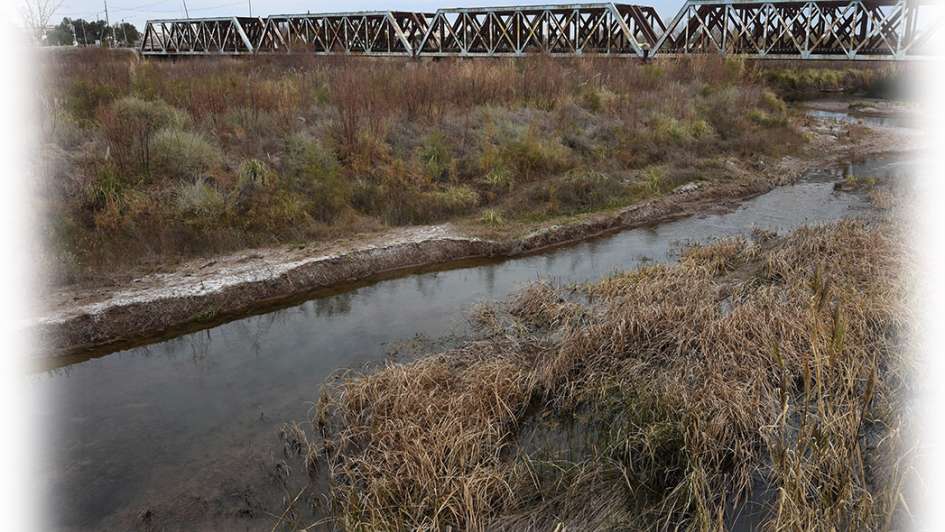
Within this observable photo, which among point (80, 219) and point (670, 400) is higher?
point (80, 219)

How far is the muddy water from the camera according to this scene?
555 cm

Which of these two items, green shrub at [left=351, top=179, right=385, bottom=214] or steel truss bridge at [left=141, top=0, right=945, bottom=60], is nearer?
green shrub at [left=351, top=179, right=385, bottom=214]

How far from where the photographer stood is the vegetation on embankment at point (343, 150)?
35.4 ft

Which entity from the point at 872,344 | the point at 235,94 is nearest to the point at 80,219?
the point at 235,94

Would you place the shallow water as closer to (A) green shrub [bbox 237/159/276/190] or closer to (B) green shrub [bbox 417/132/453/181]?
(B) green shrub [bbox 417/132/453/181]

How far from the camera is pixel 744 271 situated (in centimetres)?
955

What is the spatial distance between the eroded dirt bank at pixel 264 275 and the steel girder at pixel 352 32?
2587 centimetres

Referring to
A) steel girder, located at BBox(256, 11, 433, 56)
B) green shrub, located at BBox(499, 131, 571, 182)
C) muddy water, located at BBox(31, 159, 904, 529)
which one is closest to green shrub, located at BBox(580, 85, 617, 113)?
green shrub, located at BBox(499, 131, 571, 182)

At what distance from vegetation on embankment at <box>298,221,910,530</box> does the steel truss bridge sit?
21588mm

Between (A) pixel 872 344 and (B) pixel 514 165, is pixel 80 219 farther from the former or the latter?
(A) pixel 872 344

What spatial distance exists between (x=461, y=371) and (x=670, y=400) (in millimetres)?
2167

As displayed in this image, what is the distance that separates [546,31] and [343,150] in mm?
22590

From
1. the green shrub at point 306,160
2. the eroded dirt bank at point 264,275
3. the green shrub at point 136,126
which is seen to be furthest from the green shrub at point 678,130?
the green shrub at point 136,126

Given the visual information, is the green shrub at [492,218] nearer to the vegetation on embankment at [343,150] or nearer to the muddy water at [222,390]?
the vegetation on embankment at [343,150]
